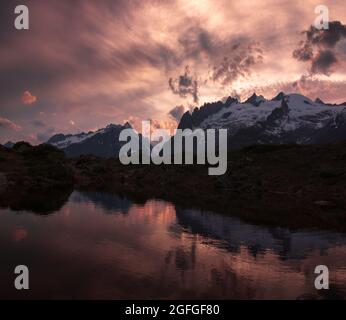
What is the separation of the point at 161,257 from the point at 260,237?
41.4ft

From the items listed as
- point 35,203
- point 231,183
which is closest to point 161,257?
point 35,203

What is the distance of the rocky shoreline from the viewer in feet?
179

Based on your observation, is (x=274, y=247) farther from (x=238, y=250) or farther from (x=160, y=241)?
(x=160, y=241)

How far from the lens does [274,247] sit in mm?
34625

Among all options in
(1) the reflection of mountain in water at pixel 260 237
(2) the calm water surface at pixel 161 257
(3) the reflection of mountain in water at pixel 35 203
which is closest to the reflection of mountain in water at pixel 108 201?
(3) the reflection of mountain in water at pixel 35 203

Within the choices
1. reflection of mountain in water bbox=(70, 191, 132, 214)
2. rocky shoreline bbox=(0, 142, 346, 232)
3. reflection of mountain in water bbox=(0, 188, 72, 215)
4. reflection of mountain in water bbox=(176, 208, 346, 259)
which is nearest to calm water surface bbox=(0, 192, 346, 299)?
reflection of mountain in water bbox=(176, 208, 346, 259)

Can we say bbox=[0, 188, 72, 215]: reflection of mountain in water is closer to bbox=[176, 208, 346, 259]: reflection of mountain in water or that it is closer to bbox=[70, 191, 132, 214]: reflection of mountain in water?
bbox=[70, 191, 132, 214]: reflection of mountain in water

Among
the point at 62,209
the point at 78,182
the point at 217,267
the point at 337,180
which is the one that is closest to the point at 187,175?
the point at 78,182

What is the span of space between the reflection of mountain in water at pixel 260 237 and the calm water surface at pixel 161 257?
9 cm

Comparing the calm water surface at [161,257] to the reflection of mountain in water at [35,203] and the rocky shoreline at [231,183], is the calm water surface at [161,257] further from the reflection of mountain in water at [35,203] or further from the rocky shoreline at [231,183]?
the rocky shoreline at [231,183]

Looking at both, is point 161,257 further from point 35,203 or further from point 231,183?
point 231,183

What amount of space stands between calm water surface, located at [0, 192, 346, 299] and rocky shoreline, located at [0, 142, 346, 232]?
8.06 m

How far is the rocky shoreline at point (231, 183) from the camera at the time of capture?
2149 inches
